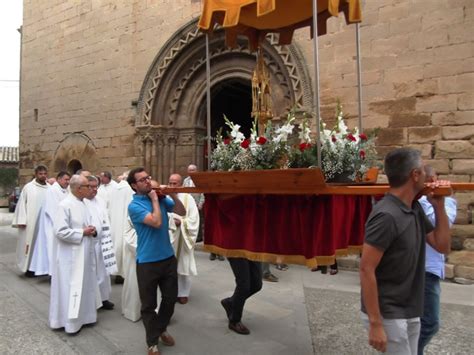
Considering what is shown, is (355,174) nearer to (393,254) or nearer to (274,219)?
(274,219)

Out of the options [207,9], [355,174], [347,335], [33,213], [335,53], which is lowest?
[347,335]

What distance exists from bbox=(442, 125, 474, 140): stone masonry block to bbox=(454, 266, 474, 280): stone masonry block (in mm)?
1909

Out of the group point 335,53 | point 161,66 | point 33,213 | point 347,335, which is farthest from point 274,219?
point 161,66

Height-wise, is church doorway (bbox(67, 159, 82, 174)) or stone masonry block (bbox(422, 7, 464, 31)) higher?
stone masonry block (bbox(422, 7, 464, 31))

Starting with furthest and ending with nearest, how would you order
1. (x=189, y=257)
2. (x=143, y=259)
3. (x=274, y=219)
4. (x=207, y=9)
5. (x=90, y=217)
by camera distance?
(x=189, y=257), (x=90, y=217), (x=207, y=9), (x=143, y=259), (x=274, y=219)

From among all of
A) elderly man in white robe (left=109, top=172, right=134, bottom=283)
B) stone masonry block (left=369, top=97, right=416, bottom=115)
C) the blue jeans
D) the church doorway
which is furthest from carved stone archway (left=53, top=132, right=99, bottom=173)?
the blue jeans

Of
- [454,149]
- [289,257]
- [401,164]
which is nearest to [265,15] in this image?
[289,257]

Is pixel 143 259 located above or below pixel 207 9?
below

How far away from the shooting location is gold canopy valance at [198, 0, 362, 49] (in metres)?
4.11

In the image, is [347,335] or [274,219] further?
[347,335]

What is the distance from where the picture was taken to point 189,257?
5.74m

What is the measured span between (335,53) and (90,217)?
5.08m

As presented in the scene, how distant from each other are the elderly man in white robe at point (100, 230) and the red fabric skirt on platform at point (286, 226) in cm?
170

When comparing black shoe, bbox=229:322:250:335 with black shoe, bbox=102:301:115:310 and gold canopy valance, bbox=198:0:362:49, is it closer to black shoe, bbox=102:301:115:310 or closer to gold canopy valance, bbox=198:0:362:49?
black shoe, bbox=102:301:115:310
